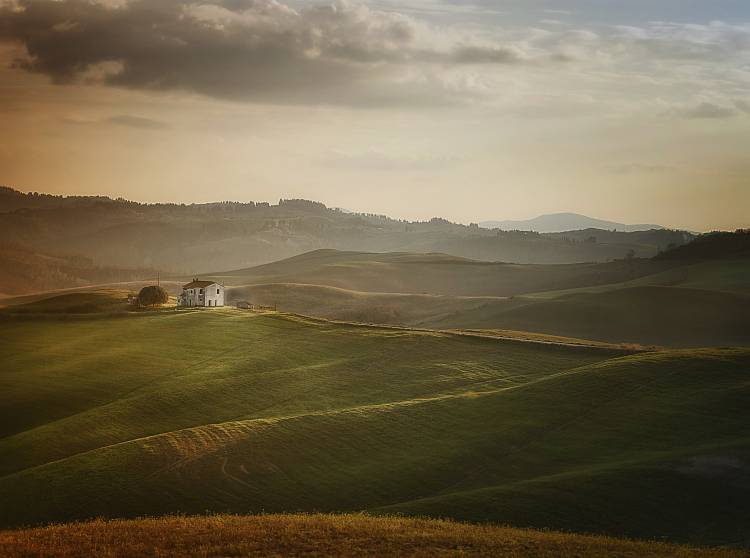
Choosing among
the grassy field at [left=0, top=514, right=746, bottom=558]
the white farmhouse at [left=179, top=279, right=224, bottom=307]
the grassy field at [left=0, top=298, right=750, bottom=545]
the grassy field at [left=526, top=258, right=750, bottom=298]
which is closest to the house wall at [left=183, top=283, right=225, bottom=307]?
the white farmhouse at [left=179, top=279, right=224, bottom=307]

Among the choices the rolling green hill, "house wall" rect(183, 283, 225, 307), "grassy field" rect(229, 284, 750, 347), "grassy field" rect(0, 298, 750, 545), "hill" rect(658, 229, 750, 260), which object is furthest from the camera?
"hill" rect(658, 229, 750, 260)

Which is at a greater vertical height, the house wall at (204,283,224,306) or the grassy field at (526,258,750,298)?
the grassy field at (526,258,750,298)

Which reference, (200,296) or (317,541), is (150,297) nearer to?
(200,296)

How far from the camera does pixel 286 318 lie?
298 ft

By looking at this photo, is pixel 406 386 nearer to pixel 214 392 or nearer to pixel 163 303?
pixel 214 392

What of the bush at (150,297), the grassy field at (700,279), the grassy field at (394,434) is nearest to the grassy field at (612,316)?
the grassy field at (700,279)

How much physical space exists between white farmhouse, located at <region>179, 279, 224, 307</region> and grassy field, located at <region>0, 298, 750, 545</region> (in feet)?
102

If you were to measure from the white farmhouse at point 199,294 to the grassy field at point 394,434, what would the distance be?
102 feet

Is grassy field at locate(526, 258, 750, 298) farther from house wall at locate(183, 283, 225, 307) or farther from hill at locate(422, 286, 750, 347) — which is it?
house wall at locate(183, 283, 225, 307)

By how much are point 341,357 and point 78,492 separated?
34.0 metres

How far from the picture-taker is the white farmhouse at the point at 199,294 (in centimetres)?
10862

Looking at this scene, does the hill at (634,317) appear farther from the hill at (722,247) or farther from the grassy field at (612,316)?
the hill at (722,247)

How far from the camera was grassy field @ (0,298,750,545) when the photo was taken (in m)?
38.0

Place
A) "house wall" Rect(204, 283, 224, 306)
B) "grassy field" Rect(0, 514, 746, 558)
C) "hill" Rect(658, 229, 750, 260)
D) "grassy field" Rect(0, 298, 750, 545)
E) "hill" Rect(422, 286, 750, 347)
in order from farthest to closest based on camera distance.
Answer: "hill" Rect(658, 229, 750, 260)
"hill" Rect(422, 286, 750, 347)
"house wall" Rect(204, 283, 224, 306)
"grassy field" Rect(0, 298, 750, 545)
"grassy field" Rect(0, 514, 746, 558)
